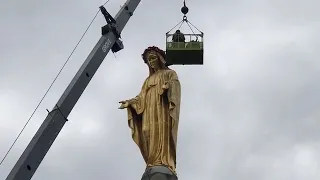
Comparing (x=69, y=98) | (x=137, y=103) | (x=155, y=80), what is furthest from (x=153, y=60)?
(x=69, y=98)

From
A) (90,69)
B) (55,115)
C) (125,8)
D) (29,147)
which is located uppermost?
(125,8)

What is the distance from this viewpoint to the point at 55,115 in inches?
671

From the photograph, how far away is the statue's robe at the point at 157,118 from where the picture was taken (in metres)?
17.4

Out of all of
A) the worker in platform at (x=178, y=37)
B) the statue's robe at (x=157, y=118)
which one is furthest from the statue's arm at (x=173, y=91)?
the worker in platform at (x=178, y=37)

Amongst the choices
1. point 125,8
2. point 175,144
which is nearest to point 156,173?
point 175,144

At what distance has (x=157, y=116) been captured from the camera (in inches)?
706

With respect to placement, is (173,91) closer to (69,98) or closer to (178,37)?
(178,37)

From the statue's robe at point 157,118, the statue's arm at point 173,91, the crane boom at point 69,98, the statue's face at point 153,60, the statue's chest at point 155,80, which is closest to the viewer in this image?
the crane boom at point 69,98

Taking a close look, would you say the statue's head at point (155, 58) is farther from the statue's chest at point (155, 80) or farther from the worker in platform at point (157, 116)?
the statue's chest at point (155, 80)

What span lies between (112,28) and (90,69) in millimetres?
1711

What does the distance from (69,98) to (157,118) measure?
1835mm

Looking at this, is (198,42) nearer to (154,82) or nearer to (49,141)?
(154,82)

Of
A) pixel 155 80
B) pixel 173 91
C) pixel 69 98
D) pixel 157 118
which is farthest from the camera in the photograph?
pixel 155 80

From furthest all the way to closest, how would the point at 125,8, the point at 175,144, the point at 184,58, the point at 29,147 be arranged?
1. the point at 125,8
2. the point at 184,58
3. the point at 175,144
4. the point at 29,147
